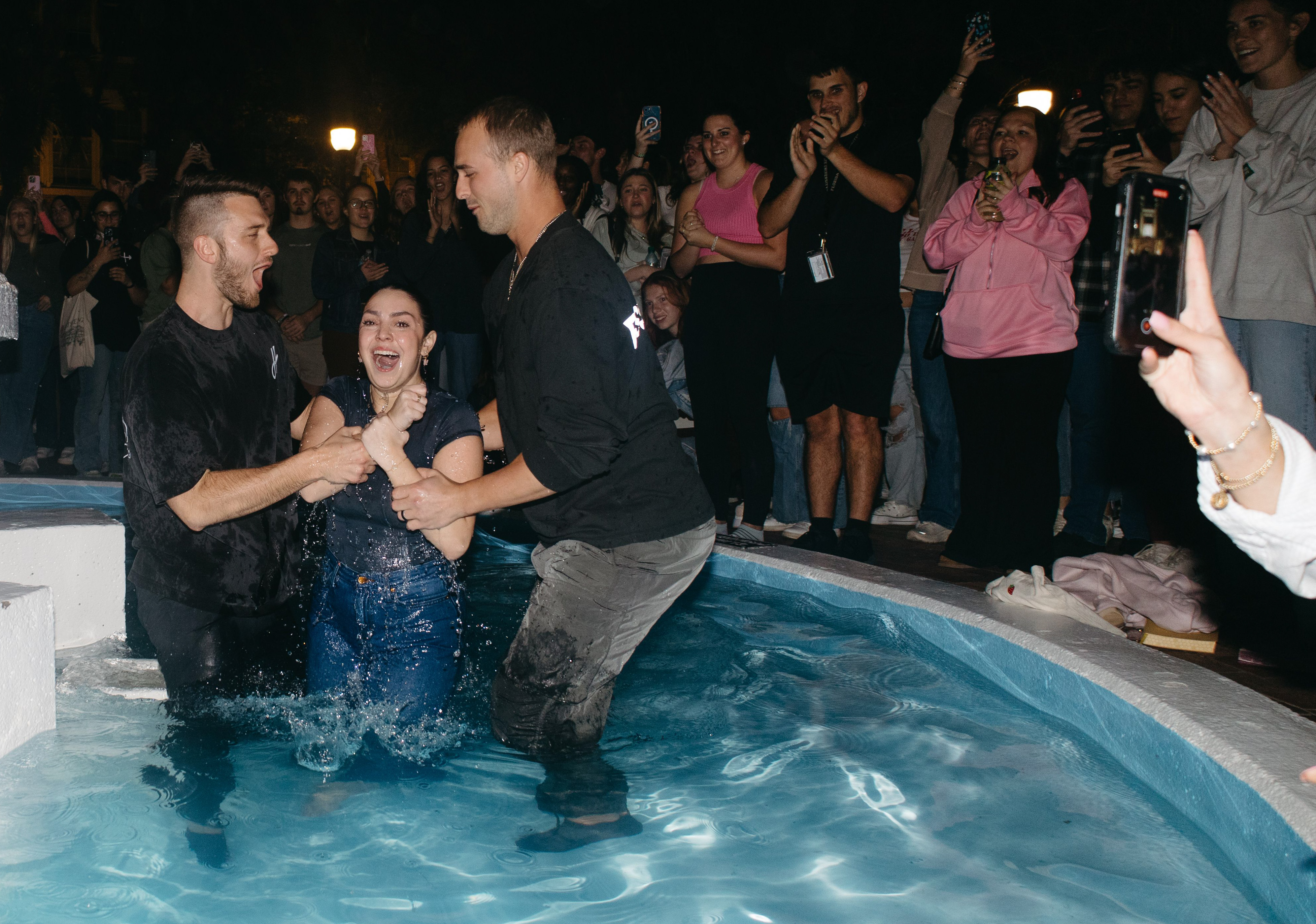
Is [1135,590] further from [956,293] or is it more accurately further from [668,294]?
[668,294]

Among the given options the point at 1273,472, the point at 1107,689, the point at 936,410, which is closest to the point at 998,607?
the point at 1107,689

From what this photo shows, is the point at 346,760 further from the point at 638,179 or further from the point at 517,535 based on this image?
the point at 638,179

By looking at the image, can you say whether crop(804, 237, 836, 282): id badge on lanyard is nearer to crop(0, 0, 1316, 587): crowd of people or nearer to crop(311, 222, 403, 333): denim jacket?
crop(0, 0, 1316, 587): crowd of people

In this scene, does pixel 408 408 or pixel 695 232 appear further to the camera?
pixel 695 232

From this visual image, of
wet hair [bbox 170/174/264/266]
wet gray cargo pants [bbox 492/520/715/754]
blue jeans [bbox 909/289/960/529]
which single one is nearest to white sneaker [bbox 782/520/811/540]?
blue jeans [bbox 909/289/960/529]

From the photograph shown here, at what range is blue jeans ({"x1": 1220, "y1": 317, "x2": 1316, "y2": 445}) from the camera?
14.7 feet

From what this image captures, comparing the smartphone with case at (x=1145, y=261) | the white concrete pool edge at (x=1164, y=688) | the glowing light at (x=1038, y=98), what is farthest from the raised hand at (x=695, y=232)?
the glowing light at (x=1038, y=98)

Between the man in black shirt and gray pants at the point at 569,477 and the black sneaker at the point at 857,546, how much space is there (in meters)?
2.83

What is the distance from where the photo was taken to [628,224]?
7910mm

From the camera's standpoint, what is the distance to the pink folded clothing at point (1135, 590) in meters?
4.60

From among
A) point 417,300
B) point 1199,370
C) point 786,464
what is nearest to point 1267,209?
point 786,464

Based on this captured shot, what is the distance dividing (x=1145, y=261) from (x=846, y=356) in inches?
174

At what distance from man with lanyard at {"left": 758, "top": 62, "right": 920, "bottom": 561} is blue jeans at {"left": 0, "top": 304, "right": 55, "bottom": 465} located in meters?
6.85

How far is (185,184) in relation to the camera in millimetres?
3795
